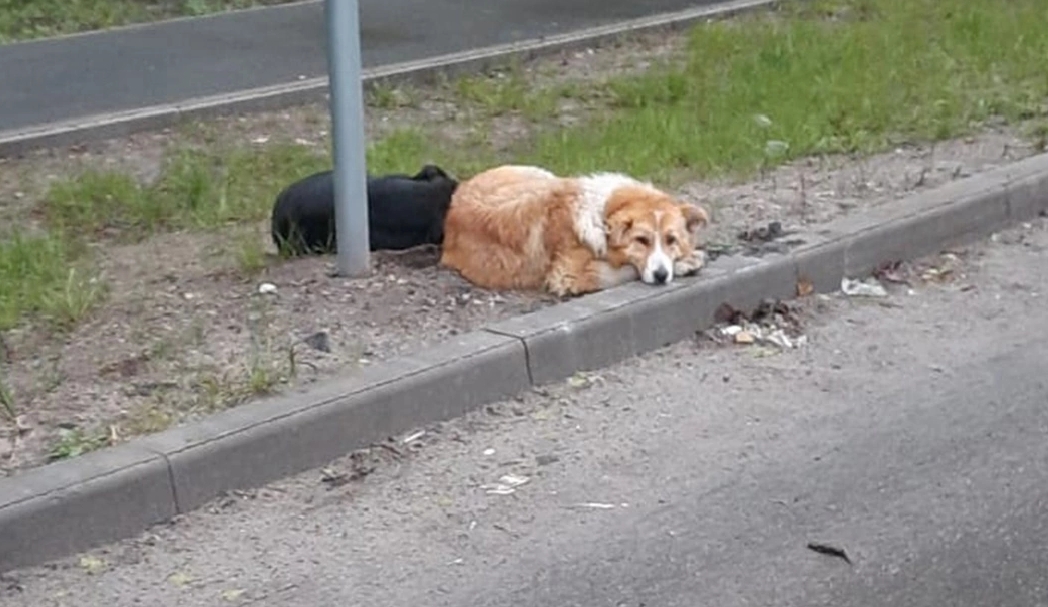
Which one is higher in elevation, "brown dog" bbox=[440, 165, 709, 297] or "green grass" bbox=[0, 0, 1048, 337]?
"brown dog" bbox=[440, 165, 709, 297]

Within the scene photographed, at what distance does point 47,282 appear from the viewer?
22.6ft

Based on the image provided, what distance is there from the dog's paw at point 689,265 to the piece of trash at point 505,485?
4.78 ft

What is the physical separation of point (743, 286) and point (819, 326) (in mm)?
303

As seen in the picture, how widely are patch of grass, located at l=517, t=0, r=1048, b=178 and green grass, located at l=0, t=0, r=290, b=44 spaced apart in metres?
4.13

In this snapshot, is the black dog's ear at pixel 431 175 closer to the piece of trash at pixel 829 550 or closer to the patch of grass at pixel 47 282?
the patch of grass at pixel 47 282

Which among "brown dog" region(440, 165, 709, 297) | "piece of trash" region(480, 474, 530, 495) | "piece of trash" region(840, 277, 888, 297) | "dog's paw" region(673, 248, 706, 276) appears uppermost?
"brown dog" region(440, 165, 709, 297)

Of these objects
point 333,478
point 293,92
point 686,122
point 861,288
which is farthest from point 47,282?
point 293,92

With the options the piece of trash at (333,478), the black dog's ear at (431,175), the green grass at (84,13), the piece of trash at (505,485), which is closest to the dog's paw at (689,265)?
the black dog's ear at (431,175)

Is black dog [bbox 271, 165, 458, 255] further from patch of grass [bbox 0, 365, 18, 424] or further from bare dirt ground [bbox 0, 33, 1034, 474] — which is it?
patch of grass [bbox 0, 365, 18, 424]

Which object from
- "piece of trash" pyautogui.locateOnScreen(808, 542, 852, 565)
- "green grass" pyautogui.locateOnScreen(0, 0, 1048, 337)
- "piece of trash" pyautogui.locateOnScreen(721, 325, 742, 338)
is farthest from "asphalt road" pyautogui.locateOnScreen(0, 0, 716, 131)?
"piece of trash" pyautogui.locateOnScreen(808, 542, 852, 565)

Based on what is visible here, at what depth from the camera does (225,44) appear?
42.4ft

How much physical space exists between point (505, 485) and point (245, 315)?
58.3 inches

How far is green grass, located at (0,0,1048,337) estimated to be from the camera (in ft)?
26.7

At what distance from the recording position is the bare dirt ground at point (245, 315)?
5523 mm
